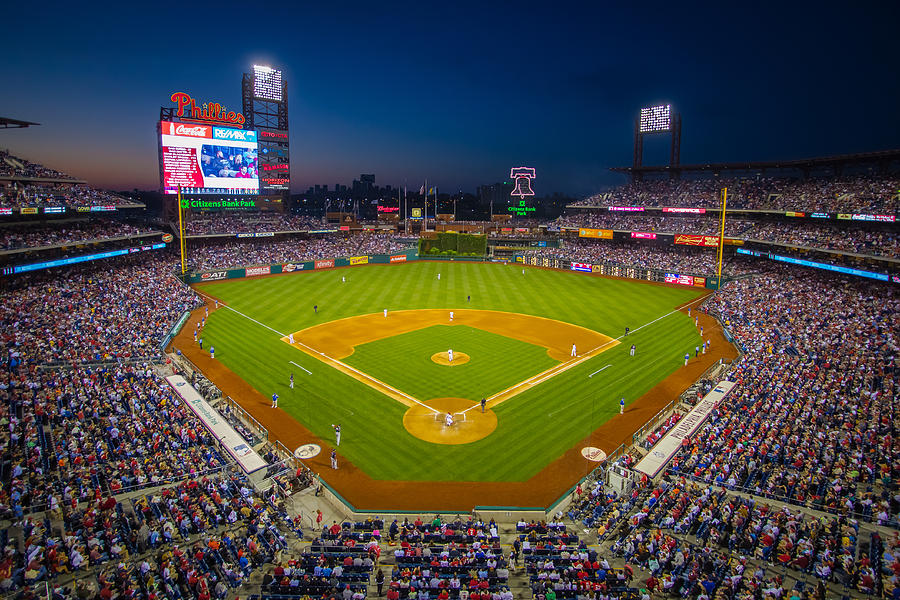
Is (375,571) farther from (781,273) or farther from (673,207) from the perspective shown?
(673,207)

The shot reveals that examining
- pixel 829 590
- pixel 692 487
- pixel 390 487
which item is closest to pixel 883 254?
pixel 692 487

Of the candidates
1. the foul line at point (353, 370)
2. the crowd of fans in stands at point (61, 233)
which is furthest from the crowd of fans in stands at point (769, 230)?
the crowd of fans in stands at point (61, 233)

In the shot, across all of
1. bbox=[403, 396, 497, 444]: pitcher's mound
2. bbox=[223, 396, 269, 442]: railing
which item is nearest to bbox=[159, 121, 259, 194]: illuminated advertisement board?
bbox=[223, 396, 269, 442]: railing

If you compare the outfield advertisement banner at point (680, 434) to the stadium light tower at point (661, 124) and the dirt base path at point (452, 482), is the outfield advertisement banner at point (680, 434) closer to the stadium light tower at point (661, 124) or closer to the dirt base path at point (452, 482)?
the dirt base path at point (452, 482)

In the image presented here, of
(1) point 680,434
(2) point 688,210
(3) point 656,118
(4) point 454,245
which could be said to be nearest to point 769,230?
(2) point 688,210

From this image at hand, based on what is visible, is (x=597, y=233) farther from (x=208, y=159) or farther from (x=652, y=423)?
(x=652, y=423)
